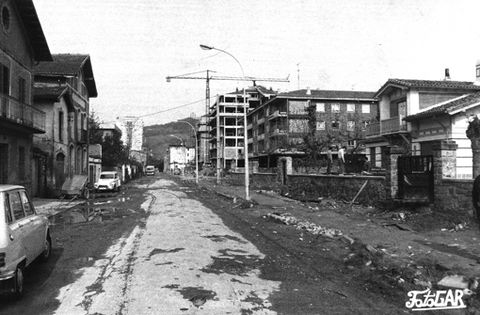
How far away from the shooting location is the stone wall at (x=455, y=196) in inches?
475

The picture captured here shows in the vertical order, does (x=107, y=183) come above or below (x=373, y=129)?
below

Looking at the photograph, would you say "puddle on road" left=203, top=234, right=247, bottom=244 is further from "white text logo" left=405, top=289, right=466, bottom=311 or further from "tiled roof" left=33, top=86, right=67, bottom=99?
"tiled roof" left=33, top=86, right=67, bottom=99

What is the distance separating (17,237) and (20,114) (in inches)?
672

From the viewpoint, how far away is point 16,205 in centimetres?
713

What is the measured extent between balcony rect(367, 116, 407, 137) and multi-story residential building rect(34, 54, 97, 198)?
22.2 meters

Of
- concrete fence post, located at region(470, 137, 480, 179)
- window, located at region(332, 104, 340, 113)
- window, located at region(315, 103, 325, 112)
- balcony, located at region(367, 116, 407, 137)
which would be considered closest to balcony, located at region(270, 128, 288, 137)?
window, located at region(315, 103, 325, 112)

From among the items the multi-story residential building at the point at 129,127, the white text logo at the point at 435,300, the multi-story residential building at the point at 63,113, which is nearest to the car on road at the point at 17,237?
the white text logo at the point at 435,300

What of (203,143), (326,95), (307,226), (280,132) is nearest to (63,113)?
(307,226)

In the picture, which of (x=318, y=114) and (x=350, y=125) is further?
(x=350, y=125)

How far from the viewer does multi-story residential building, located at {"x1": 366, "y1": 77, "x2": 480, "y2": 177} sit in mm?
23531

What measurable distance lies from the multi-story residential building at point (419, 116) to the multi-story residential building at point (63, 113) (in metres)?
21.4

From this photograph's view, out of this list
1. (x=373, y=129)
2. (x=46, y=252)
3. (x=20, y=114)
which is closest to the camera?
(x=46, y=252)

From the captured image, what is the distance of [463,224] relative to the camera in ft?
39.0

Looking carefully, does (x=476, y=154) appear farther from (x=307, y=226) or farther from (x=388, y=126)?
(x=388, y=126)
